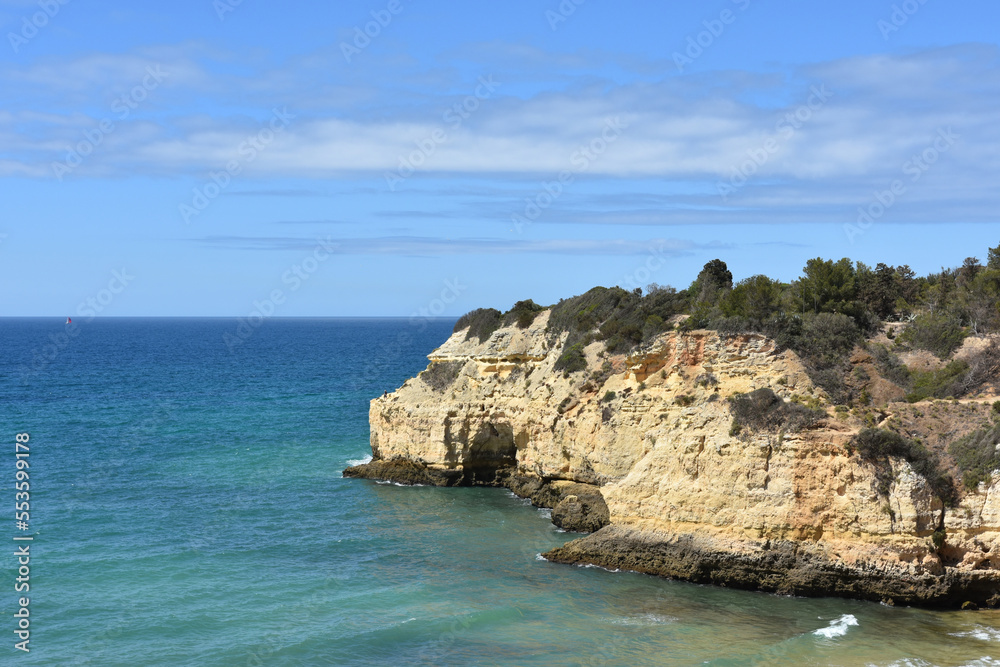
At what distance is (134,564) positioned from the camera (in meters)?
25.4

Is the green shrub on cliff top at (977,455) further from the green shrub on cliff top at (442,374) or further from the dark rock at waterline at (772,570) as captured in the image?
the green shrub on cliff top at (442,374)

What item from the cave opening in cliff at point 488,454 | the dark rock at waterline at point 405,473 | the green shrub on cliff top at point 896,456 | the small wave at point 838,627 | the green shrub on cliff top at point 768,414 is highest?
the green shrub on cliff top at point 768,414

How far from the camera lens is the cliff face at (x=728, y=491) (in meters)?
21.3

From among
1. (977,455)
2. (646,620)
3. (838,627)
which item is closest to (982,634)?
(838,627)

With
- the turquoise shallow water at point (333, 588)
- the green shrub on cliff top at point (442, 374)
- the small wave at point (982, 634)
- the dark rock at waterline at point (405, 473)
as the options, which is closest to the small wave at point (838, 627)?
the turquoise shallow water at point (333, 588)

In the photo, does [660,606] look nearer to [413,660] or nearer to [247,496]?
[413,660]

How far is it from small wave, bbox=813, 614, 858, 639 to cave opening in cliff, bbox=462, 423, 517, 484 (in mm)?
18533

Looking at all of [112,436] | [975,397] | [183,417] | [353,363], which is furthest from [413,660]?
[353,363]

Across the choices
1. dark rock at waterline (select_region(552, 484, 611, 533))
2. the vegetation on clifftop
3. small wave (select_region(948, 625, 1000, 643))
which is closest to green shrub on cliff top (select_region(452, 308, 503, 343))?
the vegetation on clifftop

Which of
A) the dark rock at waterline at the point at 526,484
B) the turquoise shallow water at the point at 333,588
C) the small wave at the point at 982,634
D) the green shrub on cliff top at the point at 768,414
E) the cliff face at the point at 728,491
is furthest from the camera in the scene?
the dark rock at waterline at the point at 526,484

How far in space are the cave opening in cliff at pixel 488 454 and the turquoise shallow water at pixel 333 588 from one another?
4.51ft

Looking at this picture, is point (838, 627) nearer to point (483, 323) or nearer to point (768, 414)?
point (768, 414)

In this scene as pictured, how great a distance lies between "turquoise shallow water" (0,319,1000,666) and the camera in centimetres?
1938

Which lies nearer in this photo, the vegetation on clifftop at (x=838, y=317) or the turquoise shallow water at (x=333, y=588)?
the turquoise shallow water at (x=333, y=588)
